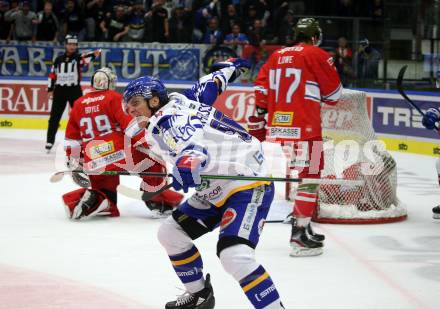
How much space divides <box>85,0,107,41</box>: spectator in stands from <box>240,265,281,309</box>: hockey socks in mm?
11036

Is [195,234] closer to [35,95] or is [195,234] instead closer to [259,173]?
[259,173]

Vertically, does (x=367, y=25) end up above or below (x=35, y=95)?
above

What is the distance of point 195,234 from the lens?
13.8 ft

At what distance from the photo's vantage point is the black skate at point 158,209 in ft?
23.2

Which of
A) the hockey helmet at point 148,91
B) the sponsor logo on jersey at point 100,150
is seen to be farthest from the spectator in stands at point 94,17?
the hockey helmet at point 148,91

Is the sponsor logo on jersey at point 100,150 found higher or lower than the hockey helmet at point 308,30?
lower

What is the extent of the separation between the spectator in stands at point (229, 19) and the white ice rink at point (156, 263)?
6.57 meters

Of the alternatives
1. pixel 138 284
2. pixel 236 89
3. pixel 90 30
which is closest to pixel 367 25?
pixel 236 89

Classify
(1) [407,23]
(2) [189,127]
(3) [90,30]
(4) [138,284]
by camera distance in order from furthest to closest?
1. (3) [90,30]
2. (1) [407,23]
3. (4) [138,284]
4. (2) [189,127]

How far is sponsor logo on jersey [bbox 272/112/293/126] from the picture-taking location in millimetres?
5902

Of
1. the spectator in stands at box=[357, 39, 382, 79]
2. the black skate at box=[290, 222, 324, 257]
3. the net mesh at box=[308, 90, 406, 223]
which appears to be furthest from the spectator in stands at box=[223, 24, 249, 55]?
the black skate at box=[290, 222, 324, 257]

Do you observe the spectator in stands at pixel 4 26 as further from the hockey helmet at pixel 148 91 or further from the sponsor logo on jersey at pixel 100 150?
the hockey helmet at pixel 148 91

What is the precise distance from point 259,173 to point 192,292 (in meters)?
0.73

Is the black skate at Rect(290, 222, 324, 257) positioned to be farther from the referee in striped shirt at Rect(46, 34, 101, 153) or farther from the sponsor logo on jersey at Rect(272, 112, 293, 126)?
the referee in striped shirt at Rect(46, 34, 101, 153)
